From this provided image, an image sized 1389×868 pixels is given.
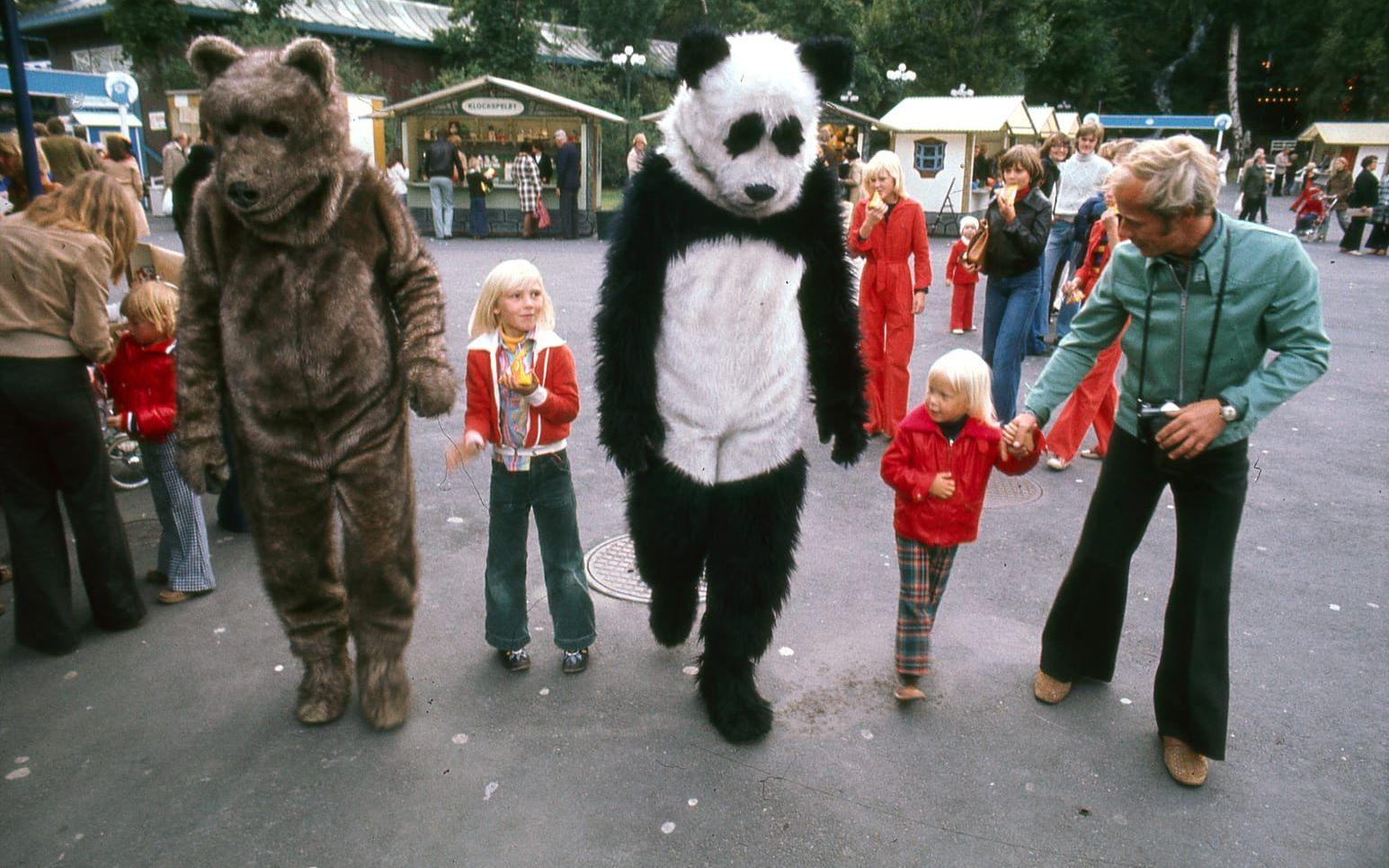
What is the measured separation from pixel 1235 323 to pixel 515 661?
2.86m

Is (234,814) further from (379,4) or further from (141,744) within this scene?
(379,4)

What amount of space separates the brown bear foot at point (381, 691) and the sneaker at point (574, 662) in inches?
25.9

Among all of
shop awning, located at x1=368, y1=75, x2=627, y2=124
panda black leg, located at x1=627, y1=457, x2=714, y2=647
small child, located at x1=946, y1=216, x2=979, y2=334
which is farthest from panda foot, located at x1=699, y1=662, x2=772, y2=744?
shop awning, located at x1=368, y1=75, x2=627, y2=124

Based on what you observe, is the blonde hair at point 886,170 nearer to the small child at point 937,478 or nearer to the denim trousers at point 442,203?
the small child at point 937,478

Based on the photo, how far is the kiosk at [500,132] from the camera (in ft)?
64.7

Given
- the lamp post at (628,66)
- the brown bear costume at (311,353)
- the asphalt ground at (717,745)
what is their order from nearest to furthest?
the asphalt ground at (717,745) → the brown bear costume at (311,353) → the lamp post at (628,66)

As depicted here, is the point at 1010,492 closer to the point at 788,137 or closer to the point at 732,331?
the point at 732,331

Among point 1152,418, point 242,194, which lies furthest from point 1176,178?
point 242,194

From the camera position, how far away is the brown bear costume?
117 inches

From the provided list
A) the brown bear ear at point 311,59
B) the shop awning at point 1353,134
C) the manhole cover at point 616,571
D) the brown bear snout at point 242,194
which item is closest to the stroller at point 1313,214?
the shop awning at point 1353,134

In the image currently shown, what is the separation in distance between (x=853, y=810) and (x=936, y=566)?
3.30 feet

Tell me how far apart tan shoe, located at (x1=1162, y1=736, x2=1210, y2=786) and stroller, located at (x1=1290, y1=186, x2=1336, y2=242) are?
72.9 feet

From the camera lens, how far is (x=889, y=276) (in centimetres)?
662

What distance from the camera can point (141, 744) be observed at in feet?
10.9
